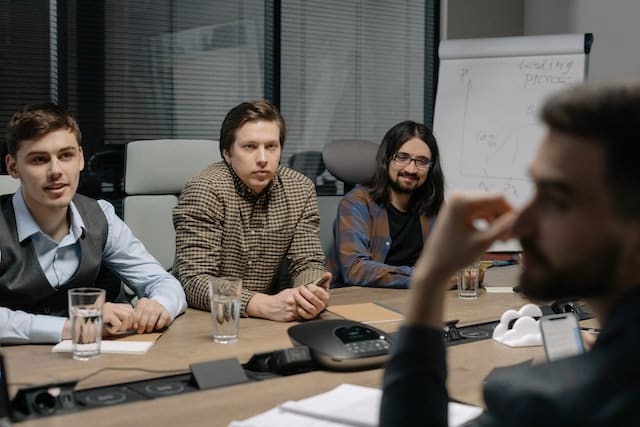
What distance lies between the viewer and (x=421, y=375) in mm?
936

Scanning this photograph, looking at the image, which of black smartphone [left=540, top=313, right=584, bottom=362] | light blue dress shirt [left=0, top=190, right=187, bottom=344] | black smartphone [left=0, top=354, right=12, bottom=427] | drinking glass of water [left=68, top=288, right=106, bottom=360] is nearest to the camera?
black smartphone [left=0, top=354, right=12, bottom=427]

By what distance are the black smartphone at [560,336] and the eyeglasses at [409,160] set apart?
63.3 inches

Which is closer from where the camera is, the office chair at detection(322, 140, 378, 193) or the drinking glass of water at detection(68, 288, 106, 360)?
the drinking glass of water at detection(68, 288, 106, 360)

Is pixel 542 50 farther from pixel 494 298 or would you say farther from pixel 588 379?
pixel 588 379

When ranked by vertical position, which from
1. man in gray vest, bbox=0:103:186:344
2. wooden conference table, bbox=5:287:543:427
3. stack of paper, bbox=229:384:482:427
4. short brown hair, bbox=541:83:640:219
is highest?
short brown hair, bbox=541:83:640:219

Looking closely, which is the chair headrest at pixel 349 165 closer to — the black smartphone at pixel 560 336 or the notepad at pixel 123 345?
the notepad at pixel 123 345

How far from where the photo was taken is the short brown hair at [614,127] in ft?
2.46

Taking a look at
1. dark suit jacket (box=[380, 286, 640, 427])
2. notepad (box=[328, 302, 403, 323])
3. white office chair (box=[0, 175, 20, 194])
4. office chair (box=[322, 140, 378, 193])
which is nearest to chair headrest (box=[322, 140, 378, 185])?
office chair (box=[322, 140, 378, 193])

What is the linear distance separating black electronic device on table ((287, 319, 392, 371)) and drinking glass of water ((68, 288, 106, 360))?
16.5 inches

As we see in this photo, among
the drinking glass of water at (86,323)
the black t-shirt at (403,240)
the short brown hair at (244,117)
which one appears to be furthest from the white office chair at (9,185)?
the black t-shirt at (403,240)

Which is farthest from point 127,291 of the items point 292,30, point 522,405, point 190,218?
point 522,405

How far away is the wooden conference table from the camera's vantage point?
135 centimetres

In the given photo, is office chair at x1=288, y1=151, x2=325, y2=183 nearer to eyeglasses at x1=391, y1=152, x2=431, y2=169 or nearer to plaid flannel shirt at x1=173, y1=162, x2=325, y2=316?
eyeglasses at x1=391, y1=152, x2=431, y2=169

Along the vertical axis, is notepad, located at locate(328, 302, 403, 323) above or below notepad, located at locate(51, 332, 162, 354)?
below
